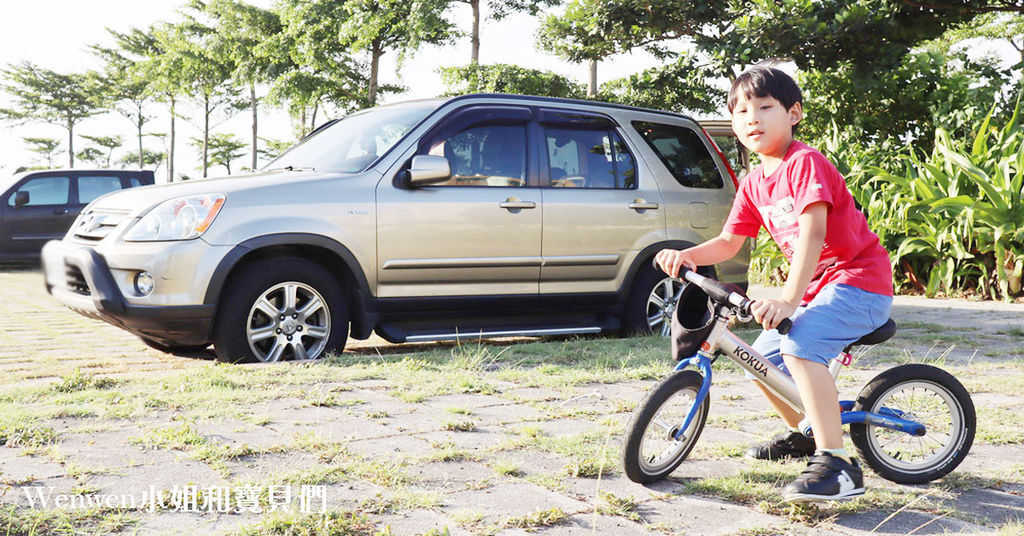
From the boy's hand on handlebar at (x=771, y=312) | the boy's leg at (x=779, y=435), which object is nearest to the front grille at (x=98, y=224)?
the boy's leg at (x=779, y=435)

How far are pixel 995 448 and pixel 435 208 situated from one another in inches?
139

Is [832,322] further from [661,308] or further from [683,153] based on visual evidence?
[683,153]

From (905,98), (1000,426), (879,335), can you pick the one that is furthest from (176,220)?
(905,98)

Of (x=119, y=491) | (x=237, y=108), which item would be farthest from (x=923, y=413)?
(x=237, y=108)

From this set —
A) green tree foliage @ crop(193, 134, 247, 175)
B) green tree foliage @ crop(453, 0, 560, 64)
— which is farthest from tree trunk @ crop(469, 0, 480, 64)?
green tree foliage @ crop(193, 134, 247, 175)

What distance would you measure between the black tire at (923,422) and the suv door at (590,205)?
3.43 m

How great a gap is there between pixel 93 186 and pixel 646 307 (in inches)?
448

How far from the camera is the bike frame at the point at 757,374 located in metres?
3.17

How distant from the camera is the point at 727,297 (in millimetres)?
2967

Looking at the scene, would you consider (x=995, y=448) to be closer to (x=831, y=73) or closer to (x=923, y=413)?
(x=923, y=413)

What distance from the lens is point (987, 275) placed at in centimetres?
1016

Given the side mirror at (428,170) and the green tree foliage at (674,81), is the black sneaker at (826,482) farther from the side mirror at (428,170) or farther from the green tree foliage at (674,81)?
the green tree foliage at (674,81)

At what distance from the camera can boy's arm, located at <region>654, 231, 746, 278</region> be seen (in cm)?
320

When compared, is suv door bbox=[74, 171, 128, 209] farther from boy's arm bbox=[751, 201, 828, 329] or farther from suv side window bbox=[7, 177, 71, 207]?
boy's arm bbox=[751, 201, 828, 329]
